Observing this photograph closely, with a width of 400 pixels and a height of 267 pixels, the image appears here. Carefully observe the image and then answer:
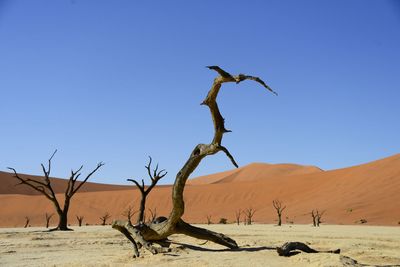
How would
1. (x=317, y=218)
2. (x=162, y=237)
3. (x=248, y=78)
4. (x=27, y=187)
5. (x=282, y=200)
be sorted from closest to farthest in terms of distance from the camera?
(x=248, y=78) < (x=162, y=237) < (x=317, y=218) < (x=282, y=200) < (x=27, y=187)

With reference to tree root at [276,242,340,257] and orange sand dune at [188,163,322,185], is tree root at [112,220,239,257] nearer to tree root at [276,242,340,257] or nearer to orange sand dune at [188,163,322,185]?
tree root at [276,242,340,257]

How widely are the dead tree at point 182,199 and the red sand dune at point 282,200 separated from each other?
28586 millimetres

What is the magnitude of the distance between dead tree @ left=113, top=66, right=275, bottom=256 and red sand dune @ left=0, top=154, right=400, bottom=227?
28.6 m

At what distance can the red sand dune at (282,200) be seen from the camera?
41.6m

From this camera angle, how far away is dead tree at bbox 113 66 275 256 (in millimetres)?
8867

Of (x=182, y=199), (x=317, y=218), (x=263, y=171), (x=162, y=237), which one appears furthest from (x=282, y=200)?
(x=263, y=171)

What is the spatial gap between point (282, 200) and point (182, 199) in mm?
46535

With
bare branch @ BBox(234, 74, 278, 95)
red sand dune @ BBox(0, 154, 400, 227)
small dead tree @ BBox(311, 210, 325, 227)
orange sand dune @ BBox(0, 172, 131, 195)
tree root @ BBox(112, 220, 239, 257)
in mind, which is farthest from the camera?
orange sand dune @ BBox(0, 172, 131, 195)

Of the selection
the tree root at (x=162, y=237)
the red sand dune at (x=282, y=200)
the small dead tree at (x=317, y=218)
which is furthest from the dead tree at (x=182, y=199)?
the red sand dune at (x=282, y=200)

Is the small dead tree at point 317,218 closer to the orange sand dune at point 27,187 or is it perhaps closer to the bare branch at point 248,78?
the bare branch at point 248,78

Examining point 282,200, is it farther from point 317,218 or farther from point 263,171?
point 263,171

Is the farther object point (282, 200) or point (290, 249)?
point (282, 200)

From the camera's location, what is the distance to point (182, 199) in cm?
974

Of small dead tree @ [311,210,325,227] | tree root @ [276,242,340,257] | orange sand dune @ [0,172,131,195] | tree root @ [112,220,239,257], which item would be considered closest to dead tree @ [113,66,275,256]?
tree root @ [112,220,239,257]
